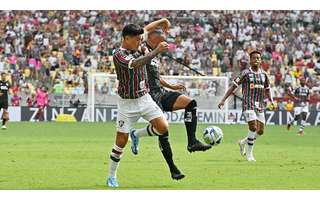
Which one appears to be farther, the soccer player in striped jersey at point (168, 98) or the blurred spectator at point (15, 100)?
the blurred spectator at point (15, 100)

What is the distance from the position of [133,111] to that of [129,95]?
9.8 inches

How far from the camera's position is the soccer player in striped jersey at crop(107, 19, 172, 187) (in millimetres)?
12523

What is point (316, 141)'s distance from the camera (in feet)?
89.2

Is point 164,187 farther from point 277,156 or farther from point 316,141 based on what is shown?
point 316,141

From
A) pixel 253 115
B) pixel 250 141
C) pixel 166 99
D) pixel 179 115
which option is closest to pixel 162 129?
pixel 166 99

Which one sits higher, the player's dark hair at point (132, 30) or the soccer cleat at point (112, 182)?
the player's dark hair at point (132, 30)

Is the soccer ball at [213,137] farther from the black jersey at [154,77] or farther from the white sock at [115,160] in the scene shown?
the white sock at [115,160]

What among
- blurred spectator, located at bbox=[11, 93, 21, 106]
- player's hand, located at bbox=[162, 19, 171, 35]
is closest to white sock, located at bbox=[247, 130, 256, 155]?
player's hand, located at bbox=[162, 19, 171, 35]

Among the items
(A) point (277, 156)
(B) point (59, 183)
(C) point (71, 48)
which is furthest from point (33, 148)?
(C) point (71, 48)

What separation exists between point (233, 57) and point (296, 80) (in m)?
3.74

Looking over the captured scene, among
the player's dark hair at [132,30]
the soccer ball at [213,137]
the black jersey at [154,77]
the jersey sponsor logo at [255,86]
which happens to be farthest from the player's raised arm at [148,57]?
the jersey sponsor logo at [255,86]

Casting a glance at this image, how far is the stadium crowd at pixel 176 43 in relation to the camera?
155 feet

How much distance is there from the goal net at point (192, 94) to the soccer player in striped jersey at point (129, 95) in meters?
30.1

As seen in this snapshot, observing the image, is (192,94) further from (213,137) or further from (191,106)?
(191,106)
